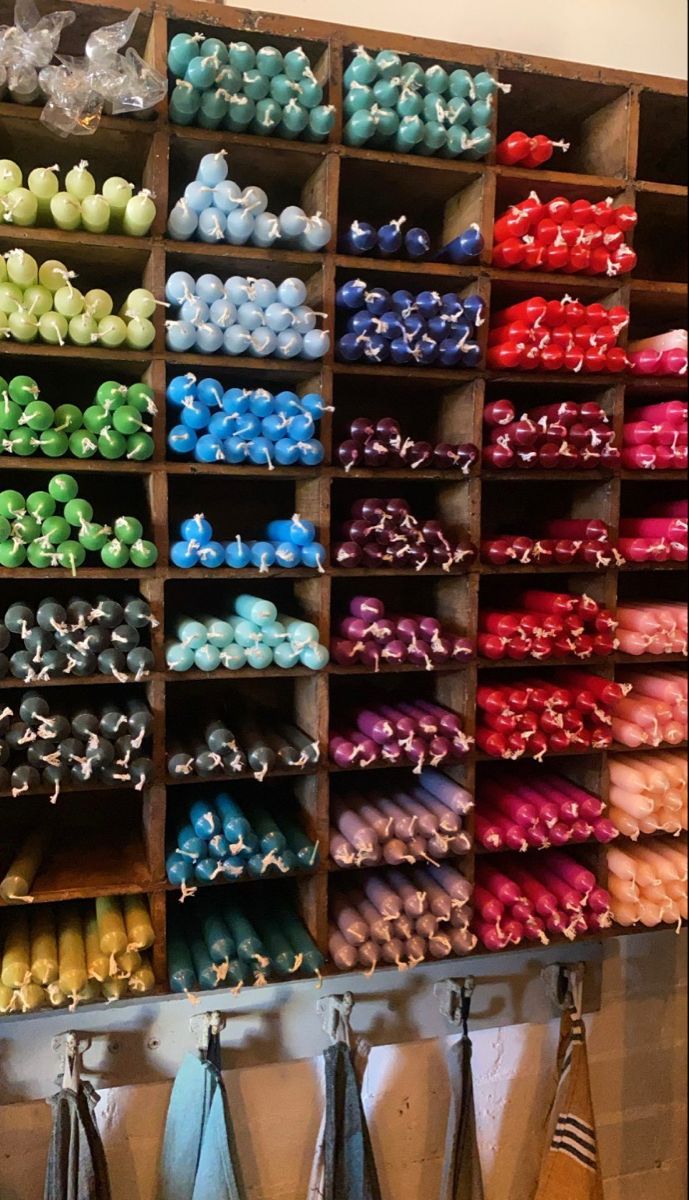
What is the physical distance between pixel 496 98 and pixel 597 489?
2.60ft

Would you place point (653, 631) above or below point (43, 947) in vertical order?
above

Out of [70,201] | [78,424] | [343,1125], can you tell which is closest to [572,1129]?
[343,1125]

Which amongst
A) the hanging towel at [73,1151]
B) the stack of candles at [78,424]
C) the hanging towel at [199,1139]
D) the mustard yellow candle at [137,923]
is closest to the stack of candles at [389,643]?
the stack of candles at [78,424]

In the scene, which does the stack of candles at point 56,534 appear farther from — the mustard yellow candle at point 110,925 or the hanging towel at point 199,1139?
the hanging towel at point 199,1139

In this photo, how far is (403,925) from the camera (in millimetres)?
1606

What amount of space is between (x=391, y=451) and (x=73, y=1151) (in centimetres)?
149

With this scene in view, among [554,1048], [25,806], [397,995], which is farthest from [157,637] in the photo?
[554,1048]

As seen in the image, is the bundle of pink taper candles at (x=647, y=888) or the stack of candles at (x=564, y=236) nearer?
the stack of candles at (x=564, y=236)

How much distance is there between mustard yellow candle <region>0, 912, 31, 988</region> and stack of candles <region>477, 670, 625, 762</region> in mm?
945

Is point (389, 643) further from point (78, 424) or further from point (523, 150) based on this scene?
point (523, 150)

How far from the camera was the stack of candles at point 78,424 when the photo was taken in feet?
4.58

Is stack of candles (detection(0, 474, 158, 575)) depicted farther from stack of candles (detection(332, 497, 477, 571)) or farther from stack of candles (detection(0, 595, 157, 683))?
stack of candles (detection(332, 497, 477, 571))

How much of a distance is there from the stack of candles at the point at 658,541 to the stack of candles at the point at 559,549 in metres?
0.04

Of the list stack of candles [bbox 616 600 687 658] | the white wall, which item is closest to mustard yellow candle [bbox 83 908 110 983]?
stack of candles [bbox 616 600 687 658]
